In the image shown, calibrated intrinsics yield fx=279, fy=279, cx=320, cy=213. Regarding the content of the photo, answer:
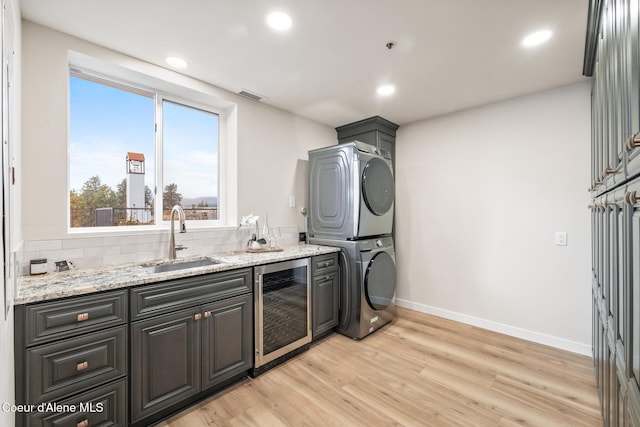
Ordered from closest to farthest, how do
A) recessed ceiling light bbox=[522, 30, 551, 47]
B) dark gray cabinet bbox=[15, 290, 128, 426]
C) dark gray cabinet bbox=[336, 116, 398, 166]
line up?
1. dark gray cabinet bbox=[15, 290, 128, 426]
2. recessed ceiling light bbox=[522, 30, 551, 47]
3. dark gray cabinet bbox=[336, 116, 398, 166]

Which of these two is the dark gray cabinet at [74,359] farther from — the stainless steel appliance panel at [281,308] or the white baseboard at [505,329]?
the white baseboard at [505,329]

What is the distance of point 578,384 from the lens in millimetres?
2088

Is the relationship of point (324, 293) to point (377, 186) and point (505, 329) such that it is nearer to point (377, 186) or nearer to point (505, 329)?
point (377, 186)

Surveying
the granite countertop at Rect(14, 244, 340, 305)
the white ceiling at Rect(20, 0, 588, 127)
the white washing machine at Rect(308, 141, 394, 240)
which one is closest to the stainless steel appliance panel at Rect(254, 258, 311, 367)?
the granite countertop at Rect(14, 244, 340, 305)

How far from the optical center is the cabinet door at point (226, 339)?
74.4 inches

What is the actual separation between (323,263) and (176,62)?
7.02ft

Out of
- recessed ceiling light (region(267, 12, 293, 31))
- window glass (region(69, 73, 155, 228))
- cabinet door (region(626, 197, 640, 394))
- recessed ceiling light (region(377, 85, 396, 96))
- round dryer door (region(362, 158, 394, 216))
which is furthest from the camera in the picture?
round dryer door (region(362, 158, 394, 216))

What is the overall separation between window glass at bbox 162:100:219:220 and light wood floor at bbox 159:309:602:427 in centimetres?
163

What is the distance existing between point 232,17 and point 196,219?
68.3 inches

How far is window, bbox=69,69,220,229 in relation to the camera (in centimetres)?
211

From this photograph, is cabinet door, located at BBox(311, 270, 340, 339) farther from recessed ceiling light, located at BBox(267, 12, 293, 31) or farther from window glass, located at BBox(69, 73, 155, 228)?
recessed ceiling light, located at BBox(267, 12, 293, 31)

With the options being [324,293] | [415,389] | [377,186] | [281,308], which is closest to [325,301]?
[324,293]

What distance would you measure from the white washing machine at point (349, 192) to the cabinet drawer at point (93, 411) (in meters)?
2.08

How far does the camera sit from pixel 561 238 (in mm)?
2621
